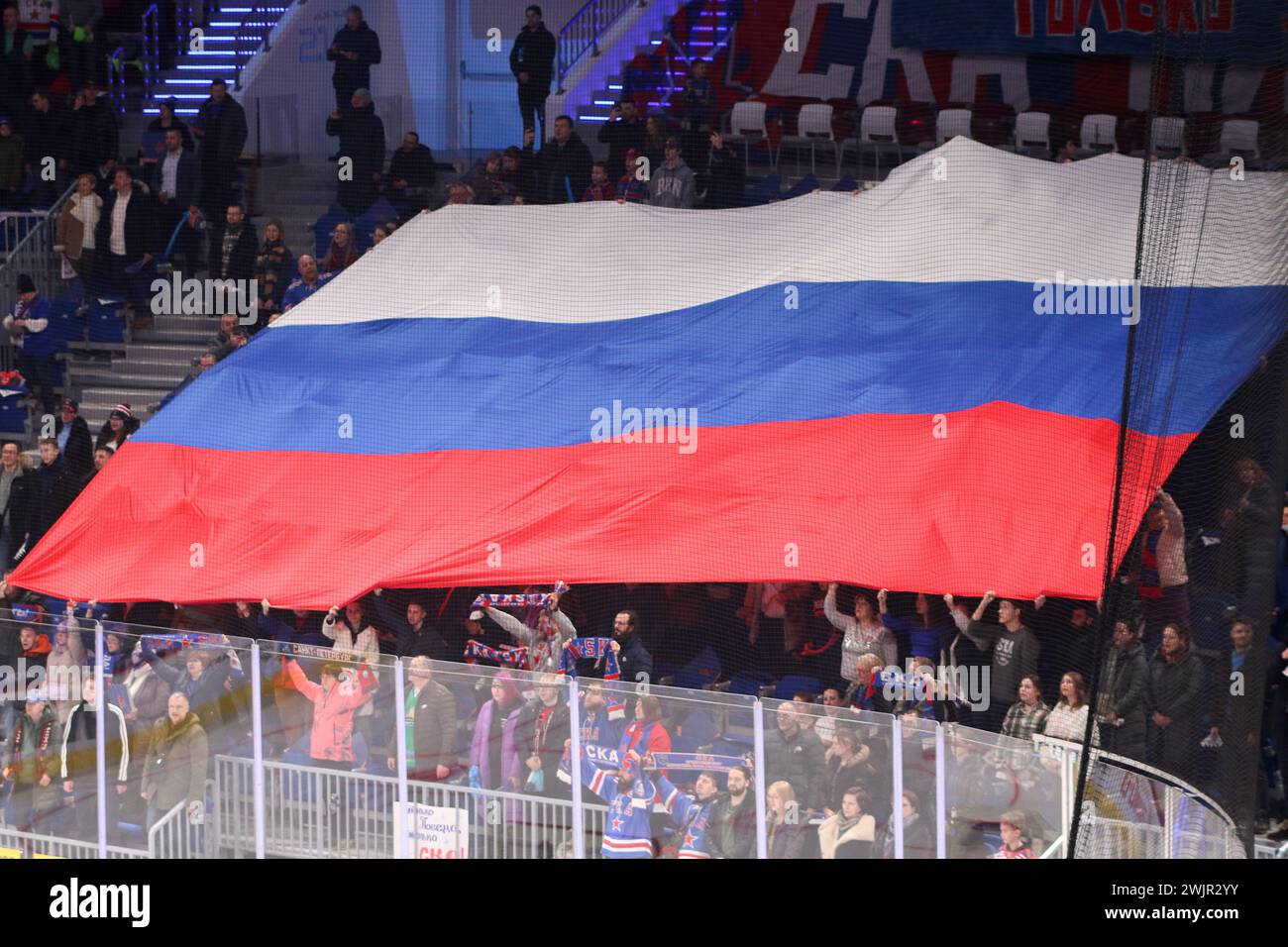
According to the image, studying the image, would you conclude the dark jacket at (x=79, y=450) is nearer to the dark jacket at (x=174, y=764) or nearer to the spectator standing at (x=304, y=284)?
the spectator standing at (x=304, y=284)

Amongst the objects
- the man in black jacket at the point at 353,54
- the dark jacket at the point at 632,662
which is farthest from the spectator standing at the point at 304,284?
the dark jacket at the point at 632,662

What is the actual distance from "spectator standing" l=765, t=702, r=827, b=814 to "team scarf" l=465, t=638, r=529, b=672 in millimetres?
2391

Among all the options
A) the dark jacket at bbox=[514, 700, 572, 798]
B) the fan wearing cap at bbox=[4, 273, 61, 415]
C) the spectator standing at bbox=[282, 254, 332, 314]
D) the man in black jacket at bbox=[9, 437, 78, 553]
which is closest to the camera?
the dark jacket at bbox=[514, 700, 572, 798]

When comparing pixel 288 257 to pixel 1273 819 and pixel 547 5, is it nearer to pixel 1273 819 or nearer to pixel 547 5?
pixel 547 5

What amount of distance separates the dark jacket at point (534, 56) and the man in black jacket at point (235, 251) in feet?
7.35

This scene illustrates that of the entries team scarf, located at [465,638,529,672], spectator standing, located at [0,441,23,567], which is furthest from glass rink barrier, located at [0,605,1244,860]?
spectator standing, located at [0,441,23,567]

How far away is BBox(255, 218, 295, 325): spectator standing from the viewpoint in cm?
1041

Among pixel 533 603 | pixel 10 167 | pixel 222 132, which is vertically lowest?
pixel 533 603

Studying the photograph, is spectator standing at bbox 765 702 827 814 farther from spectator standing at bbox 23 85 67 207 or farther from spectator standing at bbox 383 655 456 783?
spectator standing at bbox 23 85 67 207

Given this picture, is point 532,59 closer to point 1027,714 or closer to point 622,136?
point 622,136

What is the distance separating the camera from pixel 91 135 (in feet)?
39.7

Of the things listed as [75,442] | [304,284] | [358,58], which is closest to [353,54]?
[358,58]

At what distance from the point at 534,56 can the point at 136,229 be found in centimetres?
296

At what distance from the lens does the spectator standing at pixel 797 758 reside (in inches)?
229
